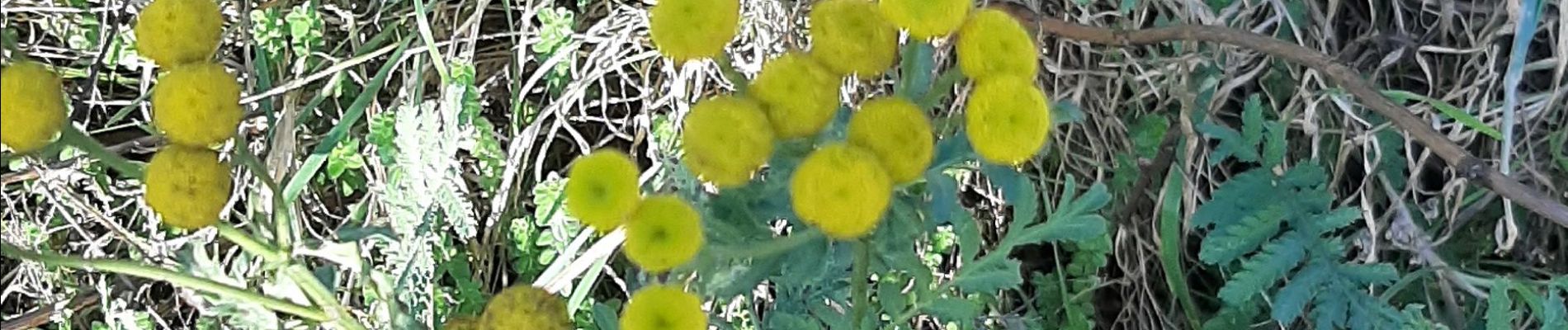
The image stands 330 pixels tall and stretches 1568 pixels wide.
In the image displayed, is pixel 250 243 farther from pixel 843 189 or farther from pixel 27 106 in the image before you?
pixel 843 189

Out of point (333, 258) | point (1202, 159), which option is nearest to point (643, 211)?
point (333, 258)

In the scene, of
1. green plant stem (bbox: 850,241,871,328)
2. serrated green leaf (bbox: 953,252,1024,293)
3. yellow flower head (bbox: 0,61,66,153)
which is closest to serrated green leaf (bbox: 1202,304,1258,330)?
serrated green leaf (bbox: 953,252,1024,293)

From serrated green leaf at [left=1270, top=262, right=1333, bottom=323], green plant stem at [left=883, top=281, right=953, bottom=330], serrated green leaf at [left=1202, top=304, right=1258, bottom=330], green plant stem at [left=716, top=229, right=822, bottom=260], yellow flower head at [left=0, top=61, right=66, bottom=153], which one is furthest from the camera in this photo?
serrated green leaf at [left=1202, top=304, right=1258, bottom=330]

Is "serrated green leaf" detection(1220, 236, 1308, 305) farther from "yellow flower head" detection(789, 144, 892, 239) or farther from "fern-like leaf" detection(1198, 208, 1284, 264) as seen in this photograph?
"yellow flower head" detection(789, 144, 892, 239)

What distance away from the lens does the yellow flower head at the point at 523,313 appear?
59cm

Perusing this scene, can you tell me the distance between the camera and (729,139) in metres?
0.49

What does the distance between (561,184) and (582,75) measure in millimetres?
114

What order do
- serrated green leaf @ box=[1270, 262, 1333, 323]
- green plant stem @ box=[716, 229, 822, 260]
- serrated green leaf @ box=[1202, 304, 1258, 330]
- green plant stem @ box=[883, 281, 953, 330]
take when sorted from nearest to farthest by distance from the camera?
green plant stem @ box=[716, 229, 822, 260] → green plant stem @ box=[883, 281, 953, 330] → serrated green leaf @ box=[1270, 262, 1333, 323] → serrated green leaf @ box=[1202, 304, 1258, 330]

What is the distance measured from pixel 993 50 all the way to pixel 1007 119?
3 cm

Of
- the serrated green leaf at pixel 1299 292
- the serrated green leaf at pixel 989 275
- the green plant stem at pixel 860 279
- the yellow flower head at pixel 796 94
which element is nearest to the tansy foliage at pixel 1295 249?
the serrated green leaf at pixel 1299 292

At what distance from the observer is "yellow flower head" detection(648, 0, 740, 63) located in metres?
0.48

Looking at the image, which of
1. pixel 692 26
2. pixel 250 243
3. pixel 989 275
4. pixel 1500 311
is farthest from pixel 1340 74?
pixel 250 243

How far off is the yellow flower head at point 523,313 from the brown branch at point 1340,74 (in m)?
0.46

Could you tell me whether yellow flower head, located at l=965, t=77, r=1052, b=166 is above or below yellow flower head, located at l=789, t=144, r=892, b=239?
above
